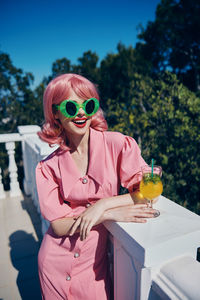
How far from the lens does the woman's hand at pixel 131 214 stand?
1.05 metres

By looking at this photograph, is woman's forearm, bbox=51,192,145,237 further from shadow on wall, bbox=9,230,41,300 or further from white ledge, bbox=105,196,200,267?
shadow on wall, bbox=9,230,41,300

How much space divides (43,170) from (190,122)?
2.65m

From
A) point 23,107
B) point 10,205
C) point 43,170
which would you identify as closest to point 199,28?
point 23,107

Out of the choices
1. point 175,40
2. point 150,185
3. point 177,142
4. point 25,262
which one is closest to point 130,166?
point 150,185

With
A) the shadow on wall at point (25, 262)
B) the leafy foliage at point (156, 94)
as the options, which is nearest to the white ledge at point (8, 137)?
the leafy foliage at point (156, 94)

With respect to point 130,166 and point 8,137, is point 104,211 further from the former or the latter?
point 8,137

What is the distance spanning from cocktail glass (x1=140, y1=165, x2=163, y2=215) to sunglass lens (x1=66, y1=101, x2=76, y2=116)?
0.52m

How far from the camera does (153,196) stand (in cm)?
115

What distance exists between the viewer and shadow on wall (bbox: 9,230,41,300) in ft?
7.08

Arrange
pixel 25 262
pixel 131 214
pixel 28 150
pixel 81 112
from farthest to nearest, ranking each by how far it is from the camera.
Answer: pixel 28 150 → pixel 25 262 → pixel 81 112 → pixel 131 214

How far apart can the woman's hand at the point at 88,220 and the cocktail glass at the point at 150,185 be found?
24cm

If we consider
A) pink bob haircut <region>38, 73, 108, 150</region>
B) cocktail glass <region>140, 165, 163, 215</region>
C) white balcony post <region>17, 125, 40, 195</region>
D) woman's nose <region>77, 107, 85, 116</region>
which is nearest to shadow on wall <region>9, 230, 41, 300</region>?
white balcony post <region>17, 125, 40, 195</region>

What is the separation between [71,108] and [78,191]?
487 mm

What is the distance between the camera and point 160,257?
33.4 inches
